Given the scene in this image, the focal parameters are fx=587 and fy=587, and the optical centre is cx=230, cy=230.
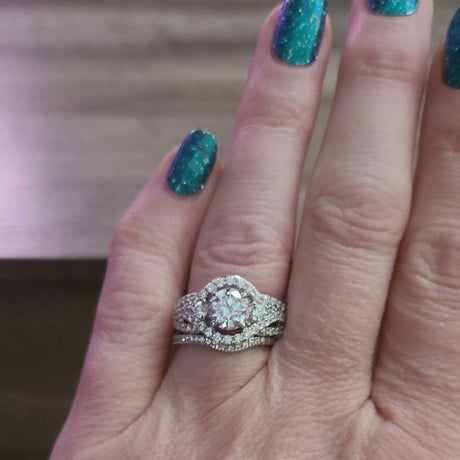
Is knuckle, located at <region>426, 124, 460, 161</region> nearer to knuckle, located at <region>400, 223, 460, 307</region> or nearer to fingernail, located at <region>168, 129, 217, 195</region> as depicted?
knuckle, located at <region>400, 223, 460, 307</region>

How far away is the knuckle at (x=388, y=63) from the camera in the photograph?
60 centimetres

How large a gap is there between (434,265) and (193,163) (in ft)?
0.86

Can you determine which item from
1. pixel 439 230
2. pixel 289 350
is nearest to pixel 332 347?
pixel 289 350

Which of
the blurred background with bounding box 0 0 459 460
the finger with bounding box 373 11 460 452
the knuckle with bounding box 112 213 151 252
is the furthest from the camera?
the blurred background with bounding box 0 0 459 460

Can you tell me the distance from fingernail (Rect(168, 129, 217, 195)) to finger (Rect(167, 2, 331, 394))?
0.02m

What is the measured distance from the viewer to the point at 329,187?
0.59 metres

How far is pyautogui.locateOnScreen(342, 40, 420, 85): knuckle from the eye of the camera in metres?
0.60

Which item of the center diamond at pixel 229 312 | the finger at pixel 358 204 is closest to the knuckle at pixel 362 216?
the finger at pixel 358 204

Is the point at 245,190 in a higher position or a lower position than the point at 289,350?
higher

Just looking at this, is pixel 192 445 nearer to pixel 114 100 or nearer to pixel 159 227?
pixel 159 227

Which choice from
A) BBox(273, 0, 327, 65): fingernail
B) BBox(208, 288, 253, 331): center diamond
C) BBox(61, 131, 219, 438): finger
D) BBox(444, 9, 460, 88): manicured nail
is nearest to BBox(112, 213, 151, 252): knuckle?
BBox(61, 131, 219, 438): finger

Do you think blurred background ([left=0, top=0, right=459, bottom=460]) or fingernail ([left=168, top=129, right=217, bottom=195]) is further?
blurred background ([left=0, top=0, right=459, bottom=460])

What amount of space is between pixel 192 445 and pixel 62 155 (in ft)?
1.41

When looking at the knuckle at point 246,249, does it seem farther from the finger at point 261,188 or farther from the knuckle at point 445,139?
the knuckle at point 445,139
